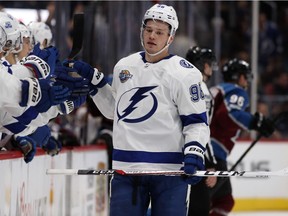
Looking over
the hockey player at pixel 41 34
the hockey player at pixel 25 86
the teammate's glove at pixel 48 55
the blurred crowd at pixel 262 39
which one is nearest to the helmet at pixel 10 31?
the hockey player at pixel 25 86

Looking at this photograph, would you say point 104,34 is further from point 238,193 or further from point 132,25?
point 238,193

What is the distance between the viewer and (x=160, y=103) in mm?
3684

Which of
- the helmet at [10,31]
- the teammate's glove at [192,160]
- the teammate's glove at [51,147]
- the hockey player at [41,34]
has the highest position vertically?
the hockey player at [41,34]

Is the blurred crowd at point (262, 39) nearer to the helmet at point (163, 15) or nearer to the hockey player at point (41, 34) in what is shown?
the hockey player at point (41, 34)

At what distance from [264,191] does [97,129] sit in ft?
5.95

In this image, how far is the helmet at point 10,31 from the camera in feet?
12.0

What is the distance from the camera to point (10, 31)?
3.70m

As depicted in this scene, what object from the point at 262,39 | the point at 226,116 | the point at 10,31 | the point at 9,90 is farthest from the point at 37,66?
the point at 262,39

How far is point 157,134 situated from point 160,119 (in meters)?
0.07

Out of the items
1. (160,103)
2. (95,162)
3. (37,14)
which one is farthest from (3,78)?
(37,14)

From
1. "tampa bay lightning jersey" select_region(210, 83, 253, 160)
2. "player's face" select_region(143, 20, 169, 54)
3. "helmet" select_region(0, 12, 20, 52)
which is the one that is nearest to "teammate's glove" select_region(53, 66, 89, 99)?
"helmet" select_region(0, 12, 20, 52)

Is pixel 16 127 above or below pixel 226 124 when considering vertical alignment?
below

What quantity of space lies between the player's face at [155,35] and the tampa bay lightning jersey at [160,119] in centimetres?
9

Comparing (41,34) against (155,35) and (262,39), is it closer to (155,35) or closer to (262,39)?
(155,35)
